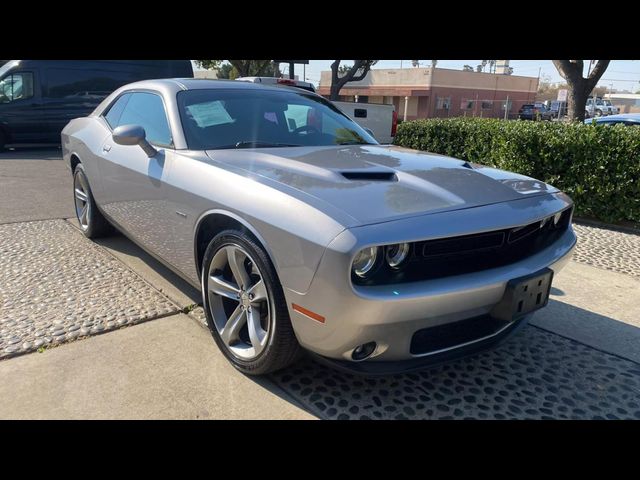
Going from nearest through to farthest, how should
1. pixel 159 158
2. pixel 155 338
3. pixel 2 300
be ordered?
1. pixel 155 338
2. pixel 159 158
3. pixel 2 300

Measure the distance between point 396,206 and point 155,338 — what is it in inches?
66.7

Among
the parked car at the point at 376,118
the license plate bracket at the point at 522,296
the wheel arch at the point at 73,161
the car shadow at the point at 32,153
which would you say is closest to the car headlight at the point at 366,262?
the license plate bracket at the point at 522,296

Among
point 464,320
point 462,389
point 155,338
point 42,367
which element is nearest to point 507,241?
point 464,320

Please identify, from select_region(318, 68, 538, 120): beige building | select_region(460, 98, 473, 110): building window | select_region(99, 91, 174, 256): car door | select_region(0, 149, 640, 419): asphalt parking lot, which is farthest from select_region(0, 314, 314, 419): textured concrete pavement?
select_region(460, 98, 473, 110): building window

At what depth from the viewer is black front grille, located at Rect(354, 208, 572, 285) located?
83.1 inches

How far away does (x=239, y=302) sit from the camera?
8.52ft

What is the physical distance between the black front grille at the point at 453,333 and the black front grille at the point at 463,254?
0.24m

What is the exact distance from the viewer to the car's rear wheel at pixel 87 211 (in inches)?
178

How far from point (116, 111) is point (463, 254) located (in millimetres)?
3404

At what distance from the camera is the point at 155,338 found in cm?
295

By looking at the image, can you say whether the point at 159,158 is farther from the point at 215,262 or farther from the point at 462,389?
the point at 462,389

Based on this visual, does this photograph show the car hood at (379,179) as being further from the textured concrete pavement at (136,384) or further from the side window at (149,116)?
the textured concrete pavement at (136,384)
